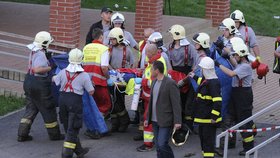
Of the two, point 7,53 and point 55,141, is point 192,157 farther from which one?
point 7,53

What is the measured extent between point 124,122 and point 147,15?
4608mm

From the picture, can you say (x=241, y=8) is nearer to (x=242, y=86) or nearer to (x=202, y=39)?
(x=202, y=39)

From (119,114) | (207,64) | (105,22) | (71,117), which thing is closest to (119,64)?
(119,114)

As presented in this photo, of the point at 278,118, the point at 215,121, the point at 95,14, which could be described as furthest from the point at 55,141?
the point at 95,14

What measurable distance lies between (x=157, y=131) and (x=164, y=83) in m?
0.70

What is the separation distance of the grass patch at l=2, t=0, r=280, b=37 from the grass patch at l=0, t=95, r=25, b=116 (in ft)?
27.1

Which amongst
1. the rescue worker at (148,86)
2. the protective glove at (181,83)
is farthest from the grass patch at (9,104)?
the protective glove at (181,83)

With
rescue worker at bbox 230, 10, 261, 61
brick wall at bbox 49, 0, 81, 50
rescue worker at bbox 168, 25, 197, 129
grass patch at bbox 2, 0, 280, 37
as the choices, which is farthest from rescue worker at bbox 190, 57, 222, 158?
grass patch at bbox 2, 0, 280, 37

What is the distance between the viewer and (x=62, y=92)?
10.8 metres

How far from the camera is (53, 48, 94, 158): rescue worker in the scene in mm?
10727

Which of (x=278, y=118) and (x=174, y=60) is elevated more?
(x=174, y=60)

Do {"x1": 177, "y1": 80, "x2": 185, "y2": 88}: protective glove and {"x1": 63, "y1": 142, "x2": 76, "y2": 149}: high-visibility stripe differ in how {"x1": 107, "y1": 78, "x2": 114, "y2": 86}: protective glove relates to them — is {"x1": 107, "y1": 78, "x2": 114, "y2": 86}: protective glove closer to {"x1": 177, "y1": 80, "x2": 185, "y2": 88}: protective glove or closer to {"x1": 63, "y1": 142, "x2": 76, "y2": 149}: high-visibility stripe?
{"x1": 177, "y1": 80, "x2": 185, "y2": 88}: protective glove

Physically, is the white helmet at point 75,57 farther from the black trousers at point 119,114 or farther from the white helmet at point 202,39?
the white helmet at point 202,39

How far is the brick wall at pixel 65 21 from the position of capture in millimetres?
14555
